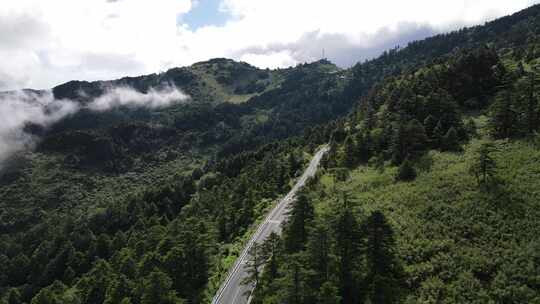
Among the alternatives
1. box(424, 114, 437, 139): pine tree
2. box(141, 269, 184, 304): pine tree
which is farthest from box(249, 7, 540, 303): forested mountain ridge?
box(141, 269, 184, 304): pine tree

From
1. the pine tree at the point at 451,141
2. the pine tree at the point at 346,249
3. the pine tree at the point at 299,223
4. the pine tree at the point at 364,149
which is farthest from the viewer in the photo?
the pine tree at the point at 364,149

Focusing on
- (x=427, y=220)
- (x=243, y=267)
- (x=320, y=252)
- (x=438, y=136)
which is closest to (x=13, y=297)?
(x=243, y=267)

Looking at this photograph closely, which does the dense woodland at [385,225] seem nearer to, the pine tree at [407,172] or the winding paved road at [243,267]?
the pine tree at [407,172]

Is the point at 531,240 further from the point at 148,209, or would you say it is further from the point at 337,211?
the point at 148,209

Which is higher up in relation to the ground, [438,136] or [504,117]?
[504,117]

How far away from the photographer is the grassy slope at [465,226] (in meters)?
34.7

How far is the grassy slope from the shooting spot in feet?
114

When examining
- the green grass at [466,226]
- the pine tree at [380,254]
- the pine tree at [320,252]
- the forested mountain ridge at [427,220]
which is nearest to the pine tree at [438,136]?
the forested mountain ridge at [427,220]

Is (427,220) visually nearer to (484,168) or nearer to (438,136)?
(484,168)

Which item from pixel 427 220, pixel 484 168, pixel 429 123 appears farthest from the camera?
pixel 429 123

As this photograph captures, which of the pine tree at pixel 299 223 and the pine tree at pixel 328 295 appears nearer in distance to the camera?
the pine tree at pixel 328 295

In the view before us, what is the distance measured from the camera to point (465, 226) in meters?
42.8

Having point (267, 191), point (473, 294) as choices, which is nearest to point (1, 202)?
point (267, 191)

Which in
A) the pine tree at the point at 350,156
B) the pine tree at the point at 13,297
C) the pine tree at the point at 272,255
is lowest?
the pine tree at the point at 13,297
